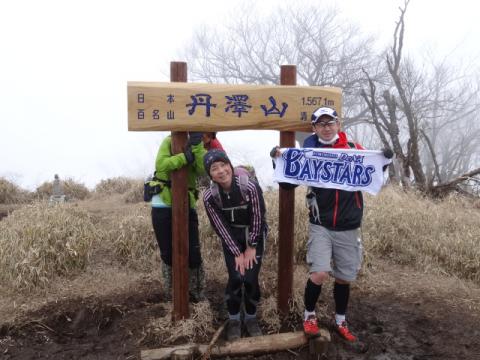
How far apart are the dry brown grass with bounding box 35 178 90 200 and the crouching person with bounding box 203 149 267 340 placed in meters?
7.71

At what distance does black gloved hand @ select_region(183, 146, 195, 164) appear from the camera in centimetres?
336

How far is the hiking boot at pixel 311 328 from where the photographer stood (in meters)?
3.35

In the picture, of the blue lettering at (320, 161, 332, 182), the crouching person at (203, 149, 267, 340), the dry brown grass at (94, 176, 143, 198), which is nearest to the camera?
the crouching person at (203, 149, 267, 340)

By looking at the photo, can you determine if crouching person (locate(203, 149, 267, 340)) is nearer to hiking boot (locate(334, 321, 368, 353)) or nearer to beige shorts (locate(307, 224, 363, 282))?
beige shorts (locate(307, 224, 363, 282))

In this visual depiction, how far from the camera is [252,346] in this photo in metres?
3.30

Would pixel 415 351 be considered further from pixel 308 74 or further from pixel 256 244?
pixel 308 74

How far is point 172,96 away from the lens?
326 centimetres

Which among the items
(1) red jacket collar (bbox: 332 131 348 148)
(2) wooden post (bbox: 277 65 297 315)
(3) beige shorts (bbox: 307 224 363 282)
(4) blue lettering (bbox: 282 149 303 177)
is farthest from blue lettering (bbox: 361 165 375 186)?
(2) wooden post (bbox: 277 65 297 315)

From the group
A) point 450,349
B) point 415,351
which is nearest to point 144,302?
point 415,351

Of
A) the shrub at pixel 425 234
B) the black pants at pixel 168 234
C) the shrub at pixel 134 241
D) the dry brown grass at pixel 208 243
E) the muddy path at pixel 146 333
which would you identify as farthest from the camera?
the shrub at pixel 134 241

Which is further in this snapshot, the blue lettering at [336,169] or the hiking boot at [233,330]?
the hiking boot at [233,330]

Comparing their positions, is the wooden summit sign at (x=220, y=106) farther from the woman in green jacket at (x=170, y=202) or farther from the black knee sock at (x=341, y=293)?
the black knee sock at (x=341, y=293)

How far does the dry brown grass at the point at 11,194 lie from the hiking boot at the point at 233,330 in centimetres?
804

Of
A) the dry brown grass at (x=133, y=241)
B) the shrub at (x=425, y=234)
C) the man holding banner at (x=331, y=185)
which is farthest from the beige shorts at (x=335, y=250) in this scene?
the dry brown grass at (x=133, y=241)
